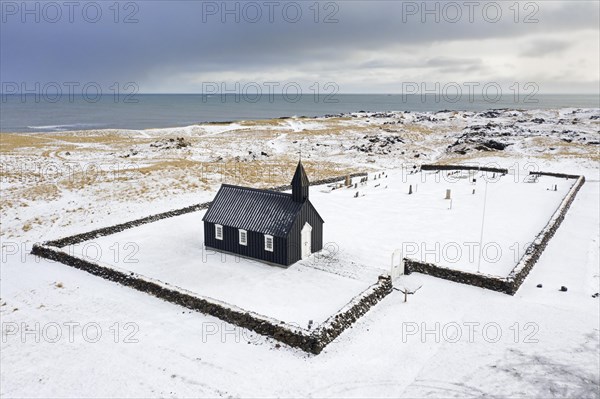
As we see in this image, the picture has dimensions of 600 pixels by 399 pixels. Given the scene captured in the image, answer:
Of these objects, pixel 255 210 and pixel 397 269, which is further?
pixel 255 210

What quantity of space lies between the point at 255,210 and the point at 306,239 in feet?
11.8

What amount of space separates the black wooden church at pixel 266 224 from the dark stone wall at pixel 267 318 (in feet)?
19.1

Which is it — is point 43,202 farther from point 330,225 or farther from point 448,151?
point 448,151

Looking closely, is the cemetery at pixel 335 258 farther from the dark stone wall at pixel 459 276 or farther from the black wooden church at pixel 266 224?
the black wooden church at pixel 266 224

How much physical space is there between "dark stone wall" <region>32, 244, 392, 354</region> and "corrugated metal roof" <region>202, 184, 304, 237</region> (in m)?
6.18

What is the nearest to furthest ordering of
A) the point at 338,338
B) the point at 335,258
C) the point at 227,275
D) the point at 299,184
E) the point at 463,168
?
the point at 338,338, the point at 227,275, the point at 299,184, the point at 335,258, the point at 463,168

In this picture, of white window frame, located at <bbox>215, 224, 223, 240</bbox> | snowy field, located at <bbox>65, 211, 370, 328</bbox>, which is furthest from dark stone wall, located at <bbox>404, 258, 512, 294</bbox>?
white window frame, located at <bbox>215, 224, 223, 240</bbox>

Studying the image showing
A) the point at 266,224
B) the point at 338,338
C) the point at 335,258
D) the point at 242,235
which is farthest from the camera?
the point at 335,258

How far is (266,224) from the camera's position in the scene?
82.1ft

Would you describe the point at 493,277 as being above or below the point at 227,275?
Answer: above

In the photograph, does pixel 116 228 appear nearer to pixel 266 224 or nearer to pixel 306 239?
pixel 266 224

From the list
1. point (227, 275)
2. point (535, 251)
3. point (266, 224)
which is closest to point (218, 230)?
point (266, 224)

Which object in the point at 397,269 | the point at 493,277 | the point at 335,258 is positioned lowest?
the point at 493,277

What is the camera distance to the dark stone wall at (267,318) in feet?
56.2
